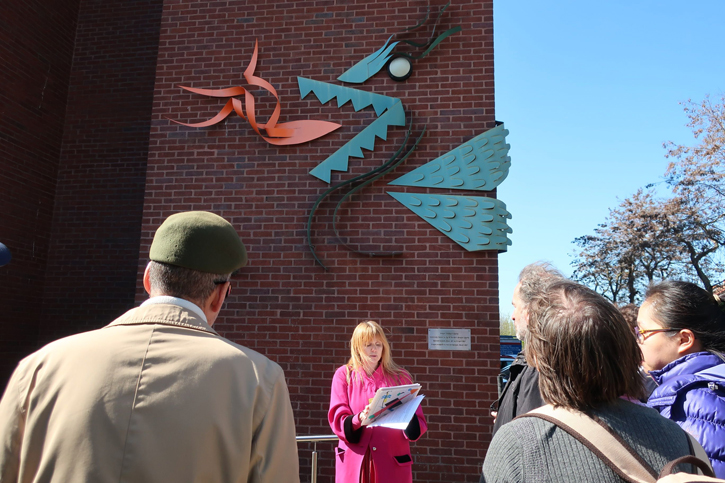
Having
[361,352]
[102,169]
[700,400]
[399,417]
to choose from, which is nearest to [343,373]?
[361,352]

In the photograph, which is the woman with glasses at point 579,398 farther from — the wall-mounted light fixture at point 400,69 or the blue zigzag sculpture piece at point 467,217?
the wall-mounted light fixture at point 400,69

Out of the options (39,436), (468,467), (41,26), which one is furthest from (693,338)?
(41,26)

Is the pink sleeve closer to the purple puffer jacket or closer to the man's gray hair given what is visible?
the man's gray hair

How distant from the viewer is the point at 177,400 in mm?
1230

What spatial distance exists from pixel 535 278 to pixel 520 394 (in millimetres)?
569

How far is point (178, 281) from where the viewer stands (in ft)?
4.70

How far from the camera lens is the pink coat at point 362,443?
334 centimetres

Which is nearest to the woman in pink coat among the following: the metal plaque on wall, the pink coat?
the pink coat

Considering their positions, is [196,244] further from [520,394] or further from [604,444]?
[520,394]

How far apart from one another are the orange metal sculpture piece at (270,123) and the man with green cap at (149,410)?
4.09m

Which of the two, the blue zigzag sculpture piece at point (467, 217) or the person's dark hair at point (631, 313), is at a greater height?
the blue zigzag sculpture piece at point (467, 217)

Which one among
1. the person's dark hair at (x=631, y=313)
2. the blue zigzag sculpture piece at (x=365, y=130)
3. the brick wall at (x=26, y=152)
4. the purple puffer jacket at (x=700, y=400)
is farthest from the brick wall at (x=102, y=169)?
the purple puffer jacket at (x=700, y=400)

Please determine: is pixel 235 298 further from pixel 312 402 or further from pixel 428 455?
pixel 428 455

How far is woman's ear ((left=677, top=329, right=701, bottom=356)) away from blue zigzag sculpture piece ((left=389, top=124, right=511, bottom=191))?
2907 mm
